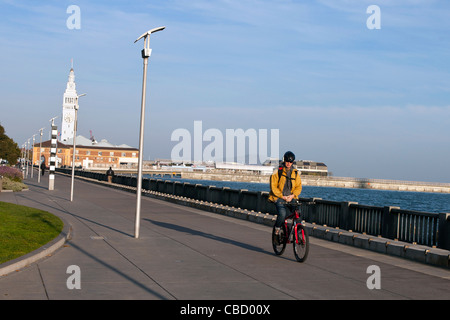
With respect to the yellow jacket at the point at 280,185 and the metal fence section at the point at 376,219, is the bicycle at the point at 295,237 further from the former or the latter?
the metal fence section at the point at 376,219

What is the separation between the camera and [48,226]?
1700cm

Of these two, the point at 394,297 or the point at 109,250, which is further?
the point at 109,250

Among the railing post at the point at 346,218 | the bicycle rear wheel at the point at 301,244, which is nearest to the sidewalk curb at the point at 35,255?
the bicycle rear wheel at the point at 301,244

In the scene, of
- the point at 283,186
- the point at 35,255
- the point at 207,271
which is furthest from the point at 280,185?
the point at 35,255

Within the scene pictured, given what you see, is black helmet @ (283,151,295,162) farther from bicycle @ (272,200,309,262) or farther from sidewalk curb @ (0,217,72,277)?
sidewalk curb @ (0,217,72,277)

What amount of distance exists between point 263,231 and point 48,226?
21.1ft

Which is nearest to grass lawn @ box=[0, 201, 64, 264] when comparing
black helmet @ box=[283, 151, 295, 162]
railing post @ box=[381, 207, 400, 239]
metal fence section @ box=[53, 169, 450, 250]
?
black helmet @ box=[283, 151, 295, 162]

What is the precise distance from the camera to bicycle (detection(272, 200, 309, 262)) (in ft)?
39.5

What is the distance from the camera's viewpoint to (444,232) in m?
13.2

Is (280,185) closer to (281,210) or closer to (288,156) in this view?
(281,210)

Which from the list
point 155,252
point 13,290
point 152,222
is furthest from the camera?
point 152,222

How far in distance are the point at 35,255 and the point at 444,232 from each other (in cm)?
852
